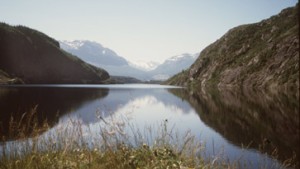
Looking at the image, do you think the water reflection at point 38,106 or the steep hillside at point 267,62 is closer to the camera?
the water reflection at point 38,106

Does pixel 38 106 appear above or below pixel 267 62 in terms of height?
below

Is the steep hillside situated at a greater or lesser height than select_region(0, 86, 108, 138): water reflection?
greater

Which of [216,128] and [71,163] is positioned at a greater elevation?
[71,163]

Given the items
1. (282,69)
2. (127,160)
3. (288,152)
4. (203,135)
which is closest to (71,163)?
(127,160)

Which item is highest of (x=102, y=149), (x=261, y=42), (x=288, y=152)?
(x=261, y=42)

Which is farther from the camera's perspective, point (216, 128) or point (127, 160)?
point (216, 128)

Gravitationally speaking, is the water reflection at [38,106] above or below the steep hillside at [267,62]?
below

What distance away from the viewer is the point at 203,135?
2683cm

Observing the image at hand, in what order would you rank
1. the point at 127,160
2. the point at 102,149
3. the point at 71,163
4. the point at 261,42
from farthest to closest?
the point at 261,42 < the point at 102,149 < the point at 127,160 < the point at 71,163

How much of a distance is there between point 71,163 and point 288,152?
590 inches

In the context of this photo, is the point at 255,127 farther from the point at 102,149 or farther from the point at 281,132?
the point at 102,149

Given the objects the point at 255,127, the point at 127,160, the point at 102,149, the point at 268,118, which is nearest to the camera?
the point at 127,160

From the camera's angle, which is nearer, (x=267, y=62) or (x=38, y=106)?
(x=38, y=106)

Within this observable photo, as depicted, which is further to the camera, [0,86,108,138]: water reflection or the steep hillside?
the steep hillside
